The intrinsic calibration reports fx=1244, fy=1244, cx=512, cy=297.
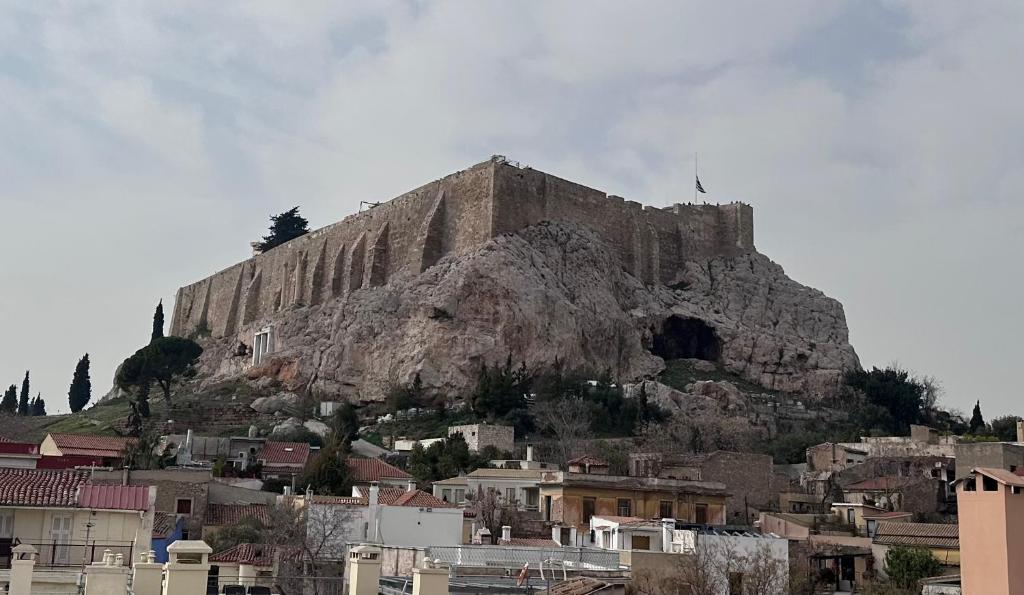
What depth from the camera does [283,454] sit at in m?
44.9

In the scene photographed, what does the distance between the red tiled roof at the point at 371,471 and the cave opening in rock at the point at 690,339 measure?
29.4 m

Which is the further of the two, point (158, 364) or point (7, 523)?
point (158, 364)

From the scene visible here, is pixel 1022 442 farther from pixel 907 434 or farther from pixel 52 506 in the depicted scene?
pixel 52 506

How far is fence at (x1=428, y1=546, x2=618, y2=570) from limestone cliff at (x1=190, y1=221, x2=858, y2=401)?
33.7 m

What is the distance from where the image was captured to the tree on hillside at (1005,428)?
5475 cm

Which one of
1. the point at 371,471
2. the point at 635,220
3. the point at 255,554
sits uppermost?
the point at 635,220

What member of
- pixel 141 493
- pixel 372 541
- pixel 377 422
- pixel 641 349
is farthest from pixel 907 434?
pixel 141 493

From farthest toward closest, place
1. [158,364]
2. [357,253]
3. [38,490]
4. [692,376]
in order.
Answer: [357,253] → [158,364] → [692,376] → [38,490]

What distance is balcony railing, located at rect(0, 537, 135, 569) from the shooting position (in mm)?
18062

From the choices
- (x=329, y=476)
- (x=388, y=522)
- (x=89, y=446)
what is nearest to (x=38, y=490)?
(x=388, y=522)

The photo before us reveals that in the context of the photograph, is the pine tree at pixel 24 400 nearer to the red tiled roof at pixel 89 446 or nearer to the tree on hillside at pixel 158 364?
the tree on hillside at pixel 158 364

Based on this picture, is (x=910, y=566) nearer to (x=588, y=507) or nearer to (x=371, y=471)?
(x=588, y=507)

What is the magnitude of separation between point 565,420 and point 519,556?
94.8ft

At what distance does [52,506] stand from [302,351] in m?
47.3
